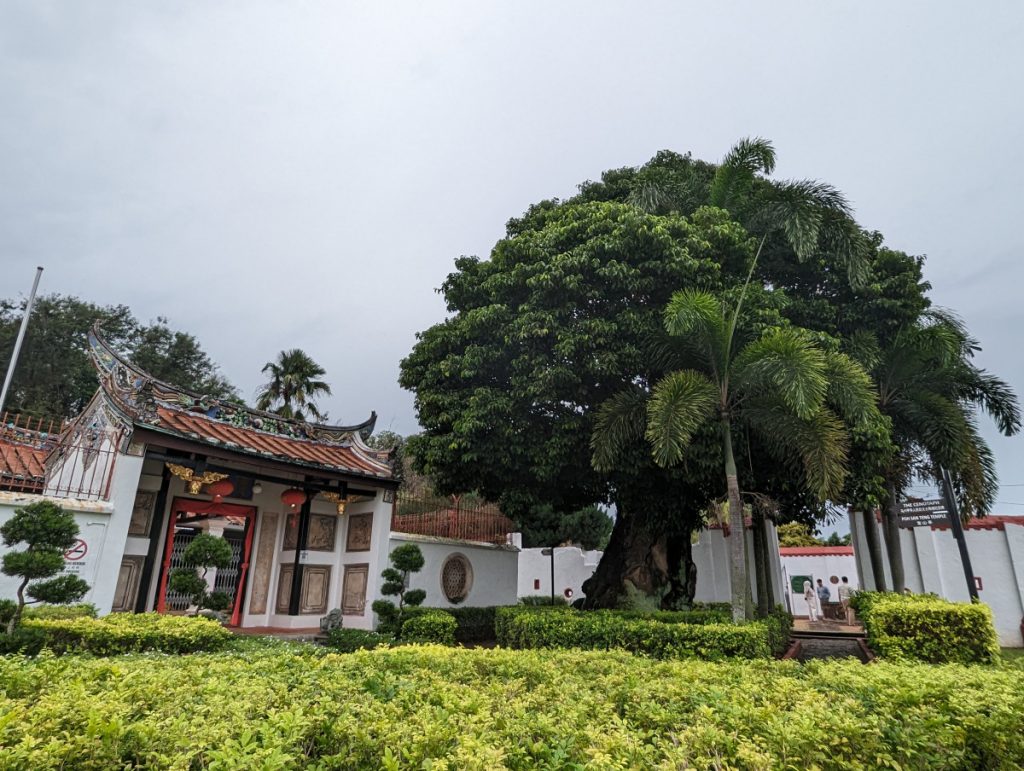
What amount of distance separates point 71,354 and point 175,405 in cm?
2031

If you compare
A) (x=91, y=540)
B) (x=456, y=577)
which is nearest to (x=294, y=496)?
(x=91, y=540)

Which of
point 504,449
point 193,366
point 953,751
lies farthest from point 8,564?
point 193,366

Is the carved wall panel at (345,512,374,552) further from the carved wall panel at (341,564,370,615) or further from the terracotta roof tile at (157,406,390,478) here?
the terracotta roof tile at (157,406,390,478)

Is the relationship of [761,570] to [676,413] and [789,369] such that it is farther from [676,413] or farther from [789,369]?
[789,369]

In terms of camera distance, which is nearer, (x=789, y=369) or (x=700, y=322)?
(x=789, y=369)

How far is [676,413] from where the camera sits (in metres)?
8.19

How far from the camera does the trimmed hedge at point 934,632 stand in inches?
294

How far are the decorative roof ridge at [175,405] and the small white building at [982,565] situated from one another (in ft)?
46.0

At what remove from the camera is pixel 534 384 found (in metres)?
10.0

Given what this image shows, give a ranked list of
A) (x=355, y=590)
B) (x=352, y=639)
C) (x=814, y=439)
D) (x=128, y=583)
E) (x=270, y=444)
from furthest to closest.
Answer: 1. (x=355, y=590)
2. (x=270, y=444)
3. (x=128, y=583)
4. (x=352, y=639)
5. (x=814, y=439)

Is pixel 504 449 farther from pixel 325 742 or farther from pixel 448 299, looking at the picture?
pixel 325 742

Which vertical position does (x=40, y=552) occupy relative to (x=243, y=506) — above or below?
below

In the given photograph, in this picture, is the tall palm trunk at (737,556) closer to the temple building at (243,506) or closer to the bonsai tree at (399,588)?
the bonsai tree at (399,588)

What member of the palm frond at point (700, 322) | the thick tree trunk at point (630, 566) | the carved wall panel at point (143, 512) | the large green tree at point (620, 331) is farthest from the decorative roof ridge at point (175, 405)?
the palm frond at point (700, 322)
